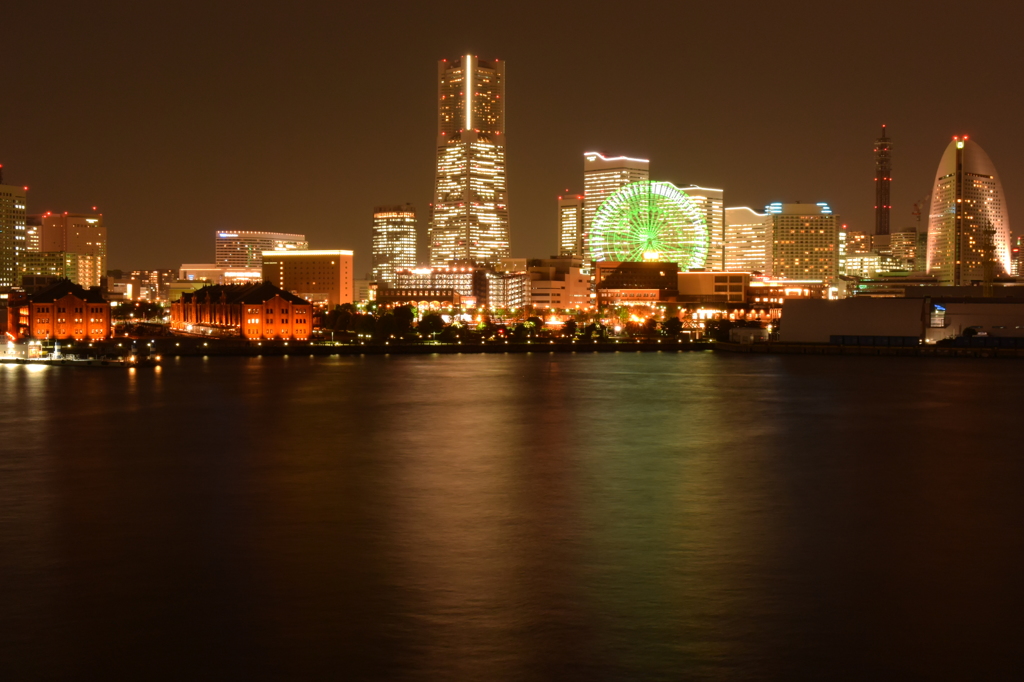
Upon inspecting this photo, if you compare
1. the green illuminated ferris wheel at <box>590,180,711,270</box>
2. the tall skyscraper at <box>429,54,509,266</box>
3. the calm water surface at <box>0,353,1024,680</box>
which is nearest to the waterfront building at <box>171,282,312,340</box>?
the green illuminated ferris wheel at <box>590,180,711,270</box>

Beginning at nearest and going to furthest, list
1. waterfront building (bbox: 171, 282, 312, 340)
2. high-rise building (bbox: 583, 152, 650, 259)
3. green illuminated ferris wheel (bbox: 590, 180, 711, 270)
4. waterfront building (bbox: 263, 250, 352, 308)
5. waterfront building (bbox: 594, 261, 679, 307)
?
1. waterfront building (bbox: 171, 282, 312, 340)
2. green illuminated ferris wheel (bbox: 590, 180, 711, 270)
3. waterfront building (bbox: 594, 261, 679, 307)
4. waterfront building (bbox: 263, 250, 352, 308)
5. high-rise building (bbox: 583, 152, 650, 259)

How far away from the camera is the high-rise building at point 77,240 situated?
86062 mm

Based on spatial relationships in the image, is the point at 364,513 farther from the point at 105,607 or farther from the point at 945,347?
the point at 945,347

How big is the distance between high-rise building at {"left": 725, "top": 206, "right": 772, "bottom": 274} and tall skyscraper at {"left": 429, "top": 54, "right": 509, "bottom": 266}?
2542cm

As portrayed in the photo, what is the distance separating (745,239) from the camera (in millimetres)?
107562

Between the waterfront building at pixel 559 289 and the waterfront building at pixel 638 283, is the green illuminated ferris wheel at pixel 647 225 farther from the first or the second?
the waterfront building at pixel 559 289

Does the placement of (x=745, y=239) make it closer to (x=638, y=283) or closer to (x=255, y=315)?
(x=638, y=283)

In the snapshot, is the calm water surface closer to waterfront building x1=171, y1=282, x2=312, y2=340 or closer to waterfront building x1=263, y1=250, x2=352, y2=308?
waterfront building x1=171, y1=282, x2=312, y2=340

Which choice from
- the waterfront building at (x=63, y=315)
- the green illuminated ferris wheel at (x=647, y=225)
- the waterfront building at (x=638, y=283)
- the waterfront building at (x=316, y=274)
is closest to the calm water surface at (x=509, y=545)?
the waterfront building at (x=63, y=315)

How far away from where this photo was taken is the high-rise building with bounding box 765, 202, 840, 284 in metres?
94.6

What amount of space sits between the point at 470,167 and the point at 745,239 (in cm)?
3160

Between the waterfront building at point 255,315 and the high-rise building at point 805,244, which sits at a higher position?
the high-rise building at point 805,244

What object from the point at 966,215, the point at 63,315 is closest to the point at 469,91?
the point at 966,215

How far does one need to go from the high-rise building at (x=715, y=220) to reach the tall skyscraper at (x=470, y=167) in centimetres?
2021
